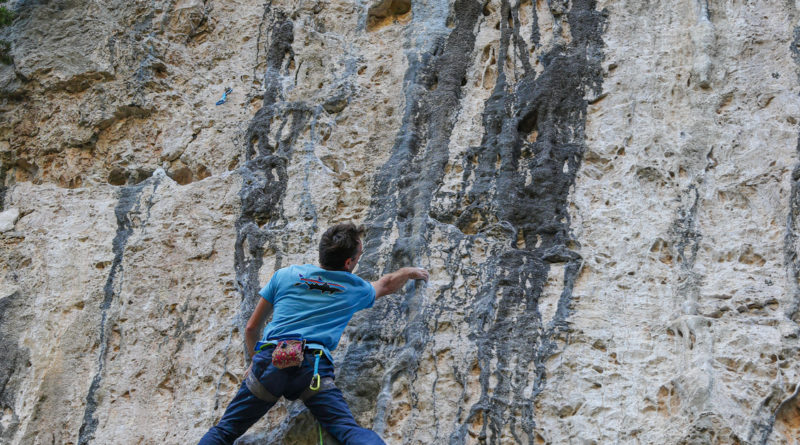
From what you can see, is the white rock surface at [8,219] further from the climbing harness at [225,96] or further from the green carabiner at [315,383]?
the green carabiner at [315,383]

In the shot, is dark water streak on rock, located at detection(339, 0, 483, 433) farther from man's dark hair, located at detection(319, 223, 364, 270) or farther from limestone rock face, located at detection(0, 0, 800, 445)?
man's dark hair, located at detection(319, 223, 364, 270)

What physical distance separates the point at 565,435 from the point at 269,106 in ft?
9.98

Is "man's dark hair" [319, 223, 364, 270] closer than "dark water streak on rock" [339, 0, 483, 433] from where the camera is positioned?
Yes

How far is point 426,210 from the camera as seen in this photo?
5004mm

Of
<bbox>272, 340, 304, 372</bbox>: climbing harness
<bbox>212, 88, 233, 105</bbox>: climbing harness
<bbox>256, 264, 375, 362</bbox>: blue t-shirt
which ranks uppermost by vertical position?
<bbox>212, 88, 233, 105</bbox>: climbing harness

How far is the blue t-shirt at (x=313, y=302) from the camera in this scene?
401 centimetres

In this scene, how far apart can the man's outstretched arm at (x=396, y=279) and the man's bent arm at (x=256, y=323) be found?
0.54 meters

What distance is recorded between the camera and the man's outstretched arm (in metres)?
4.31

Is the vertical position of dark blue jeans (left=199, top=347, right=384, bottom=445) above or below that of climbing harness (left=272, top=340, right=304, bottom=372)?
below

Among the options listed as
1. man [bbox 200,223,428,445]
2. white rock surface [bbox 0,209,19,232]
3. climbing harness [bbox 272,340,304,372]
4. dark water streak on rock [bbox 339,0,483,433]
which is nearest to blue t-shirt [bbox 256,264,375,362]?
man [bbox 200,223,428,445]

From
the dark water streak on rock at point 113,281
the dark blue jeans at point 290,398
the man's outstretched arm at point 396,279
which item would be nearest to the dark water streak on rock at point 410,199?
the man's outstretched arm at point 396,279

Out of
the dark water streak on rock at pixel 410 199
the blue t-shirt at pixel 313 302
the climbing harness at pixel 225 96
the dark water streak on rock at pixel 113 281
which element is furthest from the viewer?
the climbing harness at pixel 225 96

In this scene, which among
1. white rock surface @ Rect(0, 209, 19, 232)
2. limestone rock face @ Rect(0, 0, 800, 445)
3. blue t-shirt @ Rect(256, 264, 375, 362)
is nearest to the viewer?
blue t-shirt @ Rect(256, 264, 375, 362)

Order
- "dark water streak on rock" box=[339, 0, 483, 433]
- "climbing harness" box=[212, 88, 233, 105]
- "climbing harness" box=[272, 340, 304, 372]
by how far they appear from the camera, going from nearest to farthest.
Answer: "climbing harness" box=[272, 340, 304, 372]
"dark water streak on rock" box=[339, 0, 483, 433]
"climbing harness" box=[212, 88, 233, 105]
